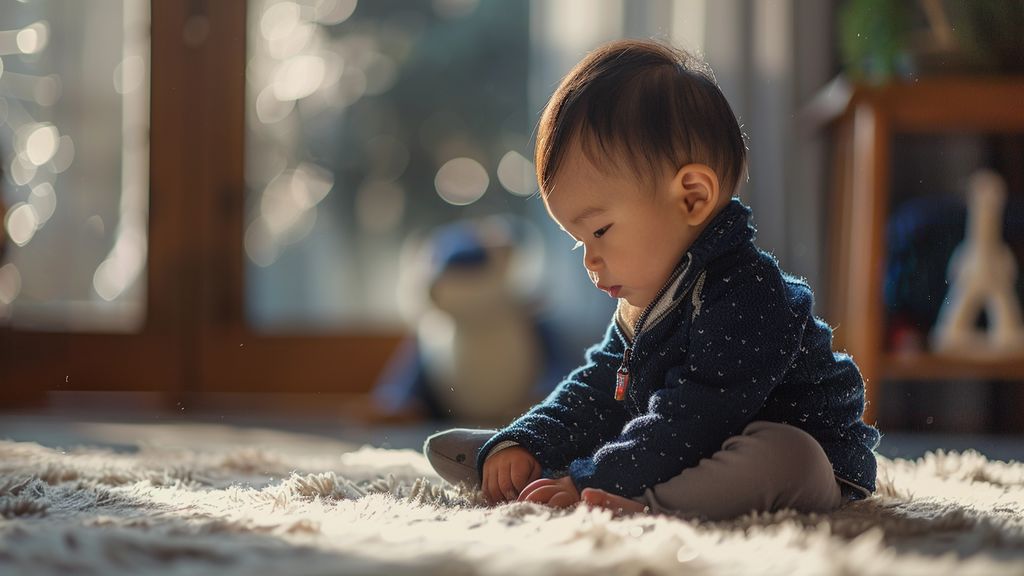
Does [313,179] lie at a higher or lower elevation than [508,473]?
higher

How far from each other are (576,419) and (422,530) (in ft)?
0.93

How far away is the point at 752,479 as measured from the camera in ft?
2.35

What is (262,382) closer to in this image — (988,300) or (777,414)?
Answer: (988,300)

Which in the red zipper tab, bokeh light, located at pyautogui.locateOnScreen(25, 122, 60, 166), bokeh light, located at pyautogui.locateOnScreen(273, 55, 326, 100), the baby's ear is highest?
bokeh light, located at pyautogui.locateOnScreen(273, 55, 326, 100)

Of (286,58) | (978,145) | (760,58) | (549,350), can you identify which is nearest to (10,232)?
(286,58)

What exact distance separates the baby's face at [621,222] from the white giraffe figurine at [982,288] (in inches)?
39.1

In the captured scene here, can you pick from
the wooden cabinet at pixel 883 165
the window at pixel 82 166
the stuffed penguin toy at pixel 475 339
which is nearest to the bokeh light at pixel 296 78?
the window at pixel 82 166

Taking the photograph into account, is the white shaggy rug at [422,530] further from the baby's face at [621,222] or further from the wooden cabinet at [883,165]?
the wooden cabinet at [883,165]

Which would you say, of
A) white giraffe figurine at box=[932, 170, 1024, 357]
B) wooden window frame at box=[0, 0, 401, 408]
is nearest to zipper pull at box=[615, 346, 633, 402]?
white giraffe figurine at box=[932, 170, 1024, 357]

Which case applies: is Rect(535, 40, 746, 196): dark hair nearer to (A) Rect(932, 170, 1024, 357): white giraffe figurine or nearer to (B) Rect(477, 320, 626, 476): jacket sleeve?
(B) Rect(477, 320, 626, 476): jacket sleeve

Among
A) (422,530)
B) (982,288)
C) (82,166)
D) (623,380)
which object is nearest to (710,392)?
(623,380)

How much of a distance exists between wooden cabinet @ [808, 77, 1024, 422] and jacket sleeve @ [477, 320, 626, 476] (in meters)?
0.73

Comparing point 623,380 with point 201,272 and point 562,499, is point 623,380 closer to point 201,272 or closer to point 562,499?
point 562,499

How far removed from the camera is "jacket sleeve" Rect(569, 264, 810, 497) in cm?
73
